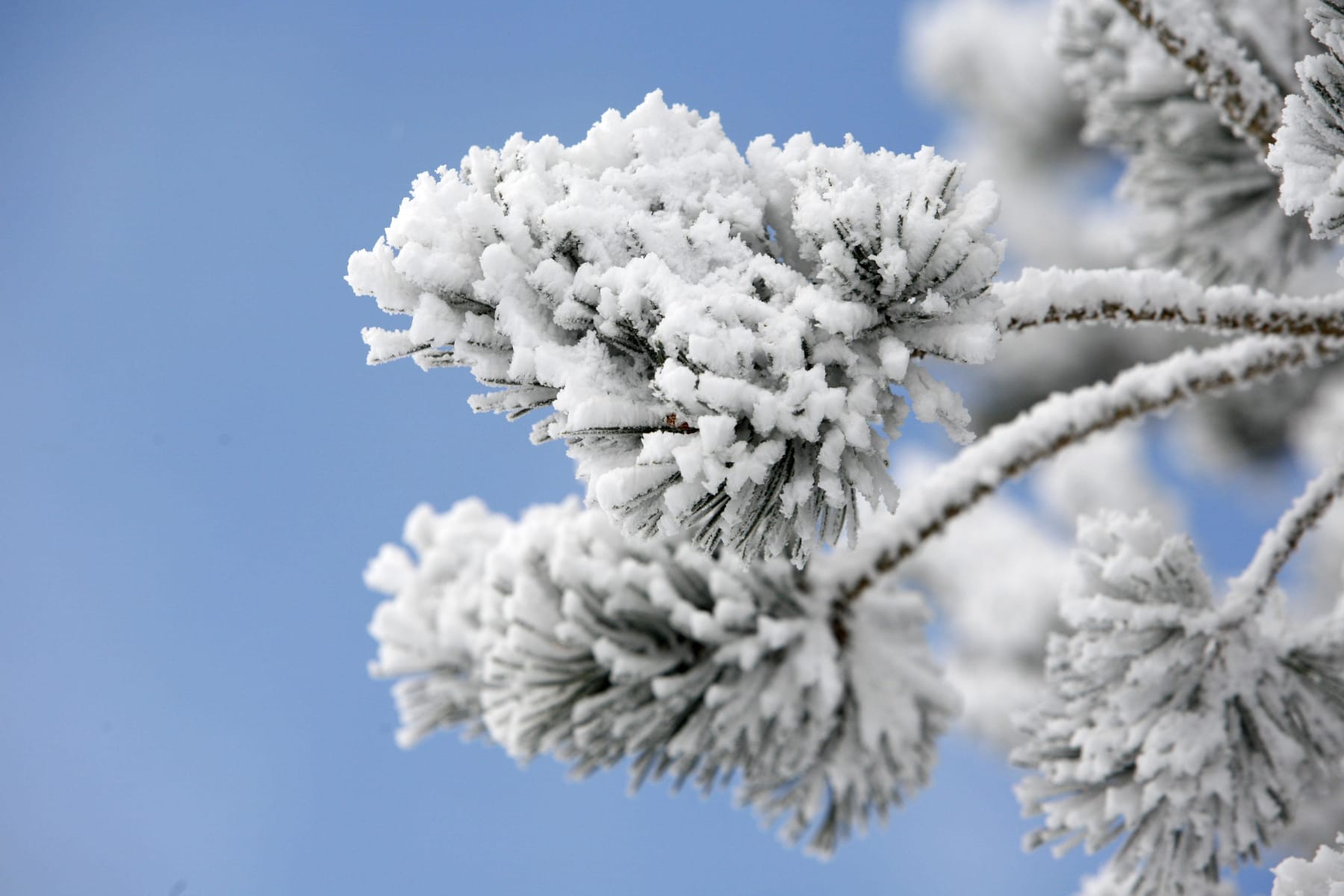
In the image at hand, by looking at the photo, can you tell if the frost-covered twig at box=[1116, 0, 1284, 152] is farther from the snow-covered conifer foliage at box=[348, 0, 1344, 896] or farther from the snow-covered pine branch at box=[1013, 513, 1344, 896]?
the snow-covered pine branch at box=[1013, 513, 1344, 896]

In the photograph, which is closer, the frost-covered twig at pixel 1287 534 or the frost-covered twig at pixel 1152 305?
the frost-covered twig at pixel 1152 305

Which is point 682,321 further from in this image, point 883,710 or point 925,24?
point 925,24

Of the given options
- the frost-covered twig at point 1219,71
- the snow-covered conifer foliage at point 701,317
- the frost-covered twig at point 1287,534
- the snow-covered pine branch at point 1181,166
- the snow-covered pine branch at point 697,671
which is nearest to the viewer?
the snow-covered conifer foliage at point 701,317

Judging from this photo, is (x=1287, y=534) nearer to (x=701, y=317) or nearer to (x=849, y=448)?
(x=849, y=448)

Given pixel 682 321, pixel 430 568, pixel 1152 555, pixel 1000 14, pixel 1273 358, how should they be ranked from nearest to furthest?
1. pixel 682 321
2. pixel 1273 358
3. pixel 1152 555
4. pixel 430 568
5. pixel 1000 14

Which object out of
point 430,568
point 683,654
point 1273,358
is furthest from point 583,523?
point 1273,358

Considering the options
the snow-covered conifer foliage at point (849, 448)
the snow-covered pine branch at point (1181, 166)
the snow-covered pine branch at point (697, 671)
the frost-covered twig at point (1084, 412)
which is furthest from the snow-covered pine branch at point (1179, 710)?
the snow-covered pine branch at point (1181, 166)

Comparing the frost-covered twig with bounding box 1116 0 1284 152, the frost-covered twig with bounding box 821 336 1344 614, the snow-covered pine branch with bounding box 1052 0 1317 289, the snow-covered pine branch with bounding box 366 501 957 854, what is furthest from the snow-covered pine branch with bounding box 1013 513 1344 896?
the snow-covered pine branch with bounding box 1052 0 1317 289

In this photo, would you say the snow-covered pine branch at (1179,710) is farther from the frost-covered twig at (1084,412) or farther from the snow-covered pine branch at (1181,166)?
the snow-covered pine branch at (1181,166)

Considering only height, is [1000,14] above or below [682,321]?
above
